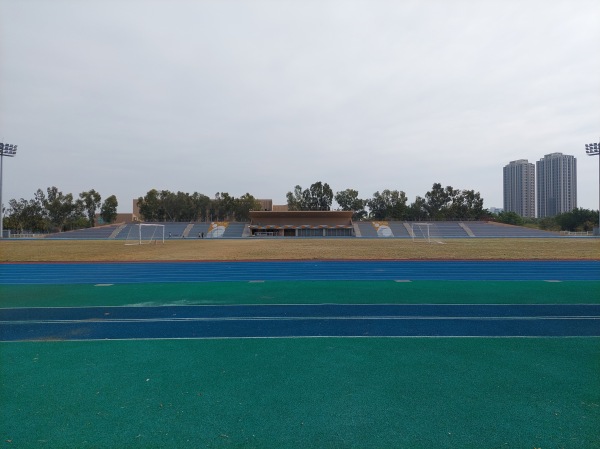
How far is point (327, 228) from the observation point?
64688 millimetres

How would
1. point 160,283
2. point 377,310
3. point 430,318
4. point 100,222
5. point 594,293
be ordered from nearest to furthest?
point 430,318, point 377,310, point 594,293, point 160,283, point 100,222

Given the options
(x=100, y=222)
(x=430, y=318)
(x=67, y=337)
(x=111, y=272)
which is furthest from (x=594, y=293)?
(x=100, y=222)

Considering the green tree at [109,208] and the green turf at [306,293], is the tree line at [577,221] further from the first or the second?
the green tree at [109,208]

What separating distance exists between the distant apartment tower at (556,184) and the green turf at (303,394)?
100492mm

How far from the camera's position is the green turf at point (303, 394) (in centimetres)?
305

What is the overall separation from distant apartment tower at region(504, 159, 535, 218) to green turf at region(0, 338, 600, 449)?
4963 inches

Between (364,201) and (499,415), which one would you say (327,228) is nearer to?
(364,201)

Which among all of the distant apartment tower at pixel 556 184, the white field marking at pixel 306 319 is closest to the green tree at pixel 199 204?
the distant apartment tower at pixel 556 184

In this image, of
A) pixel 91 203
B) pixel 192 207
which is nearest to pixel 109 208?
pixel 91 203

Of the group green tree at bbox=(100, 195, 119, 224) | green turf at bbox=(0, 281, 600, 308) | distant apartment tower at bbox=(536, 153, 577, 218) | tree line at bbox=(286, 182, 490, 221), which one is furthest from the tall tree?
green turf at bbox=(0, 281, 600, 308)

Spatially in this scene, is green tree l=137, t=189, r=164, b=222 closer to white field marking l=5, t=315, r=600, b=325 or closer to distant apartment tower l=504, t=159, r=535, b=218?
white field marking l=5, t=315, r=600, b=325

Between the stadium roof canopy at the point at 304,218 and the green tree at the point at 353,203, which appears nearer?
the stadium roof canopy at the point at 304,218

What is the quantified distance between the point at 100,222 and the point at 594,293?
96.6 metres

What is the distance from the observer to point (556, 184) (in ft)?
325
